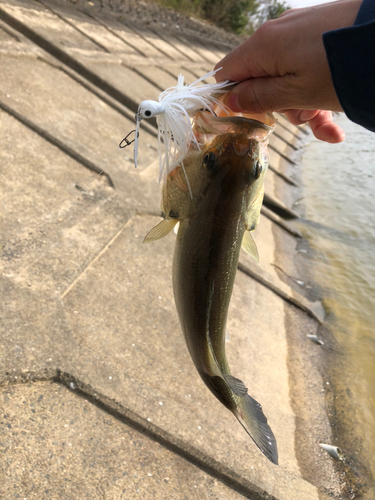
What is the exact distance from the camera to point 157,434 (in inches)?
103

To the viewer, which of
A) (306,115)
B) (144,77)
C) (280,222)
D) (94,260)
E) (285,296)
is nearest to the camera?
(306,115)

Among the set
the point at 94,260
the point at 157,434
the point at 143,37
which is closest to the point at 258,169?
the point at 157,434

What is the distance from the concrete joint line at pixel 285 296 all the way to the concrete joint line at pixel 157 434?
2438mm

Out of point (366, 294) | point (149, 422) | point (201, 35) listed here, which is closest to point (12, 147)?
point (149, 422)

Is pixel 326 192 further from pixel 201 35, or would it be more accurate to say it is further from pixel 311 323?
pixel 201 35

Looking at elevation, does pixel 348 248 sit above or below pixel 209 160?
below

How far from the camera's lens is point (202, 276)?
167 centimetres

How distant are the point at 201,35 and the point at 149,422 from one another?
17.6 meters

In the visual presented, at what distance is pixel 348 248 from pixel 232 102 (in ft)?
21.3

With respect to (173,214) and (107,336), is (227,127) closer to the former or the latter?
(173,214)

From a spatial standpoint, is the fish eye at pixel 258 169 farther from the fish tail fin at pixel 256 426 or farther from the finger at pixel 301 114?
the fish tail fin at pixel 256 426

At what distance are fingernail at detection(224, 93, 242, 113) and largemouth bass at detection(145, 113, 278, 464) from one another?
5.9 inches

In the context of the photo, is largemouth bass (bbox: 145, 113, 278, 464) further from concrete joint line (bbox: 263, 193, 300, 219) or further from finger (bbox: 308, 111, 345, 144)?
concrete joint line (bbox: 263, 193, 300, 219)

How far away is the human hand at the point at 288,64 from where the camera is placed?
4.90ft
